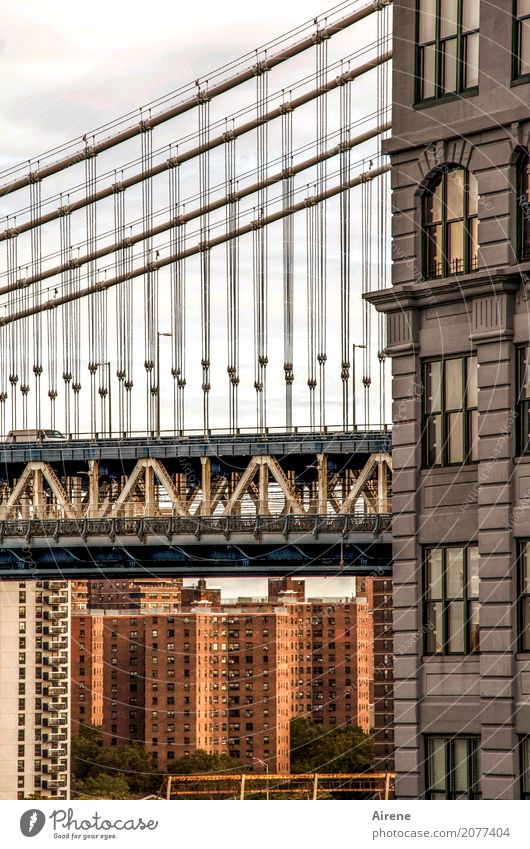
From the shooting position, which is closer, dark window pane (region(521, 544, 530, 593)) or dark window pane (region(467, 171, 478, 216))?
dark window pane (region(521, 544, 530, 593))

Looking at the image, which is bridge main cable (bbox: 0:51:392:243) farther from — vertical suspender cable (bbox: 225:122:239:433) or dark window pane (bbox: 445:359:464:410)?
dark window pane (bbox: 445:359:464:410)

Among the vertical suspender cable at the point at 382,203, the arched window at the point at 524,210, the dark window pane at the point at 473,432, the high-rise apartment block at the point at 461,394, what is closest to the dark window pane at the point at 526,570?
the high-rise apartment block at the point at 461,394

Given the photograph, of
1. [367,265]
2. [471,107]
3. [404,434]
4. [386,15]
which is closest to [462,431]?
[404,434]

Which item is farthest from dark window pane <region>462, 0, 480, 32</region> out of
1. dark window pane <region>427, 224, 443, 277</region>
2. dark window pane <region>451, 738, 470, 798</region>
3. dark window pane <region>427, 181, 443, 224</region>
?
dark window pane <region>451, 738, 470, 798</region>

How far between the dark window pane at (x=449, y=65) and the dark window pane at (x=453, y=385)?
550 centimetres

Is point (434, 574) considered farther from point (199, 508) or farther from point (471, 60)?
point (199, 508)

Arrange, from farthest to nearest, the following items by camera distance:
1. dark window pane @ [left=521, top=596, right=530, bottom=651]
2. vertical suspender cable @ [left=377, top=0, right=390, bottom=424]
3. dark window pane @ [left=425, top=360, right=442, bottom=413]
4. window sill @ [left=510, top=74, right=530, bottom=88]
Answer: vertical suspender cable @ [left=377, top=0, right=390, bottom=424] → dark window pane @ [left=425, top=360, right=442, bottom=413] → window sill @ [left=510, top=74, right=530, bottom=88] → dark window pane @ [left=521, top=596, right=530, bottom=651]

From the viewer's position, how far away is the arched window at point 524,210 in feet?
121

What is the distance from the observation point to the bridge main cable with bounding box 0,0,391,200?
8650 centimetres

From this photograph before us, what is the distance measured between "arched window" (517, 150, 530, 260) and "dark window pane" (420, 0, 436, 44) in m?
3.70

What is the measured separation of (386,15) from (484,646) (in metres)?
53.4

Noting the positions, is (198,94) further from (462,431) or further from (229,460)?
(462,431)

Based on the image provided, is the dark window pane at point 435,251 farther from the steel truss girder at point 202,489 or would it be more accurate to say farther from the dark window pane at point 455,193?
the steel truss girder at point 202,489

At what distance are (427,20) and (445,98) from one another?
5.89 ft
